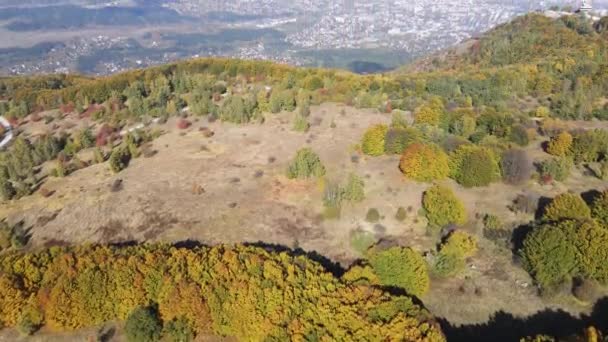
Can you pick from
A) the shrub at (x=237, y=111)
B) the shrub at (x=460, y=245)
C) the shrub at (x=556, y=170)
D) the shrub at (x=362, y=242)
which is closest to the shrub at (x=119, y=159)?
the shrub at (x=237, y=111)

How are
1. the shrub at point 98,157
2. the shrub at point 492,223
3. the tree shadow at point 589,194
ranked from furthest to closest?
the shrub at point 98,157 < the tree shadow at point 589,194 < the shrub at point 492,223

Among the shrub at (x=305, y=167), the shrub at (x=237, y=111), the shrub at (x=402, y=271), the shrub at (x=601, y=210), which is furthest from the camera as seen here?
the shrub at (x=237, y=111)

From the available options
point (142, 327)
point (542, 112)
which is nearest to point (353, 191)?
point (142, 327)

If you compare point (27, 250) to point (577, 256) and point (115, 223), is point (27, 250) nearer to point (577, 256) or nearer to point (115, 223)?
point (115, 223)

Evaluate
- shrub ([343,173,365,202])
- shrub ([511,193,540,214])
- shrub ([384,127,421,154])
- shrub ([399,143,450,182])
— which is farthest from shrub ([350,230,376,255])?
shrub ([384,127,421,154])

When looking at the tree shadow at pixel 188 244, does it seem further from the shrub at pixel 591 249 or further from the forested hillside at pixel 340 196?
the shrub at pixel 591 249

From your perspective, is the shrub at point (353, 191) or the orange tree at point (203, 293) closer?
the orange tree at point (203, 293)
